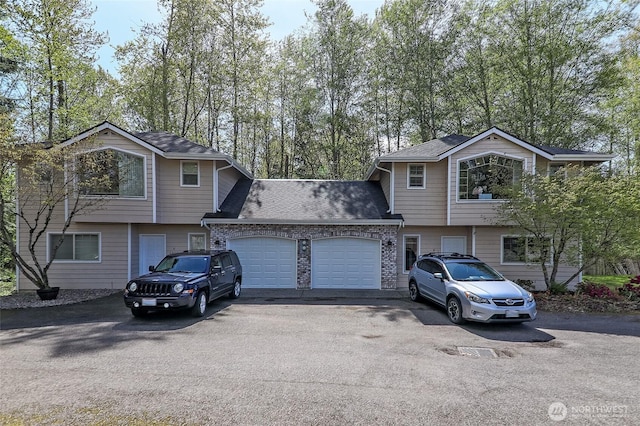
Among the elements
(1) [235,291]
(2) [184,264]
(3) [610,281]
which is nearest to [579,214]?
(3) [610,281]

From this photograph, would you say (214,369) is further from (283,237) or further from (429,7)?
(429,7)

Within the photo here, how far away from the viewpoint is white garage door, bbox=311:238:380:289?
44.9ft

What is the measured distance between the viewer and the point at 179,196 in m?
13.7

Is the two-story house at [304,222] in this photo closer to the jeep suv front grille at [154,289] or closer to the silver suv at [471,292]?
the silver suv at [471,292]

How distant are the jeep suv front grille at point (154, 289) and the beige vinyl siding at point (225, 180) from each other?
635cm

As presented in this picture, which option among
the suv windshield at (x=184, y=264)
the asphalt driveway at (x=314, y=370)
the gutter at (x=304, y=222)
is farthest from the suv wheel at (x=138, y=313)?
the gutter at (x=304, y=222)

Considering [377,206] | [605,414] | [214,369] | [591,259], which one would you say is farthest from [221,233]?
[591,259]

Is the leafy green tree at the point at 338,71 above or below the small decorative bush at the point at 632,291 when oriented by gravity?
above

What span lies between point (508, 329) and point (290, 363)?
5727 millimetres

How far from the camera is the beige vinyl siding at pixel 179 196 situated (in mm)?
13648

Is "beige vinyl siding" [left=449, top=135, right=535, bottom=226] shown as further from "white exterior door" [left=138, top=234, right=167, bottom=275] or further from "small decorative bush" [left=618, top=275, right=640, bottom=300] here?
"white exterior door" [left=138, top=234, right=167, bottom=275]

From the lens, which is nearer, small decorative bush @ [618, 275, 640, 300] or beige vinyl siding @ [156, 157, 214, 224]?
small decorative bush @ [618, 275, 640, 300]

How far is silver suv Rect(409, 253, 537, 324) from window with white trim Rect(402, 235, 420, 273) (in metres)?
3.55

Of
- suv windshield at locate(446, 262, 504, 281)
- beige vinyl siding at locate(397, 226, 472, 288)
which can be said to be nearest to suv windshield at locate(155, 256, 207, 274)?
suv windshield at locate(446, 262, 504, 281)
